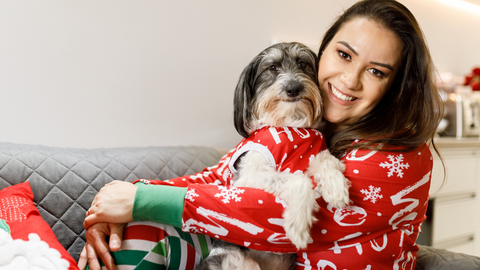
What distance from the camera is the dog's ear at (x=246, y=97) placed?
1585 millimetres

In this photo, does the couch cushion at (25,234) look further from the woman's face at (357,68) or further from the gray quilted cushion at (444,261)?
the gray quilted cushion at (444,261)

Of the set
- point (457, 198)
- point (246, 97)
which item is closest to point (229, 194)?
point (246, 97)

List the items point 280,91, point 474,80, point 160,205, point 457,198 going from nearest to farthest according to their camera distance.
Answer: point 160,205, point 280,91, point 457,198, point 474,80

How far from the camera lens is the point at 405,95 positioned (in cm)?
142

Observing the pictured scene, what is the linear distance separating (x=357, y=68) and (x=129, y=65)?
4.47ft

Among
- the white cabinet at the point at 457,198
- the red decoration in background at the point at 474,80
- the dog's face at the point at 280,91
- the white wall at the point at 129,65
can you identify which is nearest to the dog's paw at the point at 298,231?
the dog's face at the point at 280,91

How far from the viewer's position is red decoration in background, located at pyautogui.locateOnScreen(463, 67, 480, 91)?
4.05m

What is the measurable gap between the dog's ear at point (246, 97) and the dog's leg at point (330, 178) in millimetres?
383

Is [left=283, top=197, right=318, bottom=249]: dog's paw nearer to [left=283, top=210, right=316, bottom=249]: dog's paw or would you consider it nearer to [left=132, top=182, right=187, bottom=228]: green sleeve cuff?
[left=283, top=210, right=316, bottom=249]: dog's paw

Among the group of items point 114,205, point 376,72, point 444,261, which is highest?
point 376,72

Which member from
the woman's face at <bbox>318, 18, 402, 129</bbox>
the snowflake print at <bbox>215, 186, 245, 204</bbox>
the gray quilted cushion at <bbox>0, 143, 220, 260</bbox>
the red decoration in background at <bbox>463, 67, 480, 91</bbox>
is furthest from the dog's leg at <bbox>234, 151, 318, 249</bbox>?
the red decoration in background at <bbox>463, 67, 480, 91</bbox>

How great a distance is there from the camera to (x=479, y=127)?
12.5 feet

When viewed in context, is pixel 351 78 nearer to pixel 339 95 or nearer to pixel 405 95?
pixel 339 95

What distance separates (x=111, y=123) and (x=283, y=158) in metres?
1.19
